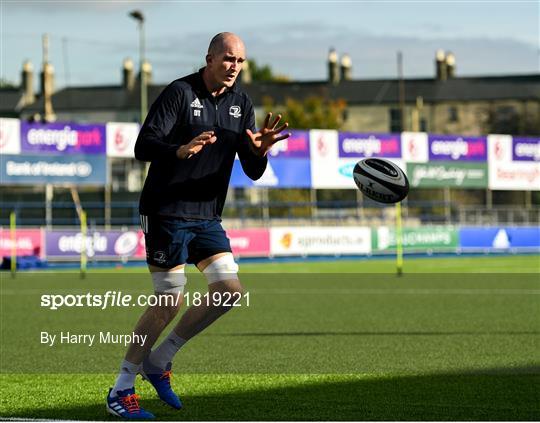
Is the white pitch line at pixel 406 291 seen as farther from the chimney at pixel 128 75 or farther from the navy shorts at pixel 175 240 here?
the chimney at pixel 128 75

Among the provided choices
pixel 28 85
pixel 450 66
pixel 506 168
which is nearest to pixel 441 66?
pixel 450 66

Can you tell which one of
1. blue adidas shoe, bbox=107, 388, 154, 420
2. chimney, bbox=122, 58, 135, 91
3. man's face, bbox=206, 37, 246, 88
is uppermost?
chimney, bbox=122, 58, 135, 91

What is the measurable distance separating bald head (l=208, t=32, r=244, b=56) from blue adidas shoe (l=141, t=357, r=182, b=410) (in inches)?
80.5

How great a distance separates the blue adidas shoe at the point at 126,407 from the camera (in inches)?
298

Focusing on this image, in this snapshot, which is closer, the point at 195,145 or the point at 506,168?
the point at 195,145

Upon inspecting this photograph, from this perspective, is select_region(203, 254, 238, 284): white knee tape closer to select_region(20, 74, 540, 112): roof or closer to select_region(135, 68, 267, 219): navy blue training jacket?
select_region(135, 68, 267, 219): navy blue training jacket

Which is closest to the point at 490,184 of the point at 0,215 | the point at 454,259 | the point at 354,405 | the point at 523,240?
the point at 523,240

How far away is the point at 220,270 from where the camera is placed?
7828 mm

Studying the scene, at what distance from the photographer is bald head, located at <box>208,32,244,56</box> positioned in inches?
295

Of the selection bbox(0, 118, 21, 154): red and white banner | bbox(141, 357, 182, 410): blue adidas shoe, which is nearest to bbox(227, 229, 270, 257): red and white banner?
bbox(0, 118, 21, 154): red and white banner

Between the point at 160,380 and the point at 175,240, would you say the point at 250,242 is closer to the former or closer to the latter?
the point at 160,380

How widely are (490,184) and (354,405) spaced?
37.5 m

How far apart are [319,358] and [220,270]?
12.7 ft

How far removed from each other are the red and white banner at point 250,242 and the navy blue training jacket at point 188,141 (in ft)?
96.8
